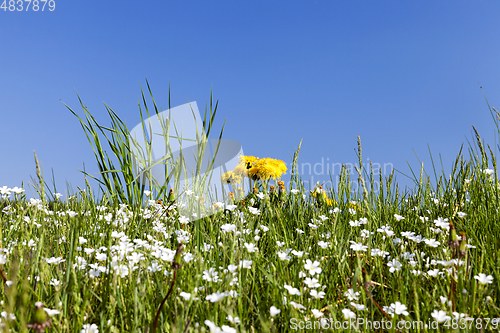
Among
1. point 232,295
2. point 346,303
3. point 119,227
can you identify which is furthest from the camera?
point 119,227

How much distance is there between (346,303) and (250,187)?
9.42ft

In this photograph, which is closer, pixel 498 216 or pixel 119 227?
pixel 498 216

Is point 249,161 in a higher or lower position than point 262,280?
higher

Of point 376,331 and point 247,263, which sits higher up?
point 247,263

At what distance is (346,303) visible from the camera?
180cm

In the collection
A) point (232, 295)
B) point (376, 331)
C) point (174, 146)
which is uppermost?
point (174, 146)

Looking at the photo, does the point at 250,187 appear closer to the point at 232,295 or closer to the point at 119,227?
the point at 119,227

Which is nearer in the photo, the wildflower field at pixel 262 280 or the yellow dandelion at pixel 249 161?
the wildflower field at pixel 262 280

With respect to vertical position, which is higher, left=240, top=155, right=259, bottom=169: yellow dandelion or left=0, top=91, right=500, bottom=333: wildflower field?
left=240, top=155, right=259, bottom=169: yellow dandelion

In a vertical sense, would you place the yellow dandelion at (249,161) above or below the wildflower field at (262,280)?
above

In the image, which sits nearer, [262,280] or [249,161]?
[262,280]

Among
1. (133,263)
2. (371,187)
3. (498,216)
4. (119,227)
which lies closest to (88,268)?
(133,263)

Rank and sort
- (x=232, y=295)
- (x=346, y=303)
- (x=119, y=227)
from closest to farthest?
(x=232, y=295)
(x=346, y=303)
(x=119, y=227)

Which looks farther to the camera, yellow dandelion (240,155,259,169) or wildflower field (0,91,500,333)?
yellow dandelion (240,155,259,169)
